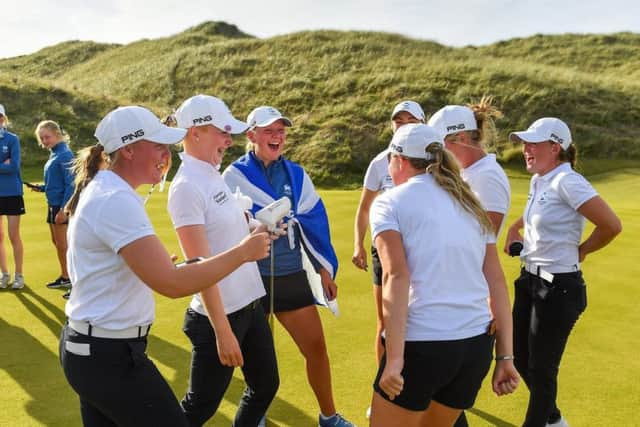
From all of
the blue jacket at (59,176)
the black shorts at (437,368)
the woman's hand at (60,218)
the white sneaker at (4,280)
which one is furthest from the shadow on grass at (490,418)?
the white sneaker at (4,280)

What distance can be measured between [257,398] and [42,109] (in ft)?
101

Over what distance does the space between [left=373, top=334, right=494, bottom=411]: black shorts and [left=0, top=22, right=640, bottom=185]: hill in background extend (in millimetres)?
22667

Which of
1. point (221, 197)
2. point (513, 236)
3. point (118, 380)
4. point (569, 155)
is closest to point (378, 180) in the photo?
point (513, 236)

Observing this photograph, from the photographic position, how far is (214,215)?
3.12 meters

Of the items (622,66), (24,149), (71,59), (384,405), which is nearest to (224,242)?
(384,405)

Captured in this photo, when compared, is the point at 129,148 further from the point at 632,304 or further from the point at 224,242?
the point at 632,304

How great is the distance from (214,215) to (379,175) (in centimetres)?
221

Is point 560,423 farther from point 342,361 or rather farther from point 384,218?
point 384,218

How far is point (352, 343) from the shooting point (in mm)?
5488

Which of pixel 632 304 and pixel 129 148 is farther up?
pixel 129 148

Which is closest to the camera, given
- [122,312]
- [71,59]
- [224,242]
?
[122,312]

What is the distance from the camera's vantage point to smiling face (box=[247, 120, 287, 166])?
4.20m

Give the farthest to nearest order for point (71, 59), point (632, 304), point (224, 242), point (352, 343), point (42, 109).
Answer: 1. point (71, 59)
2. point (42, 109)
3. point (632, 304)
4. point (352, 343)
5. point (224, 242)

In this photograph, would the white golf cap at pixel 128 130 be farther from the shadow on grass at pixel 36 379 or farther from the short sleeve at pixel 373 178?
the short sleeve at pixel 373 178
